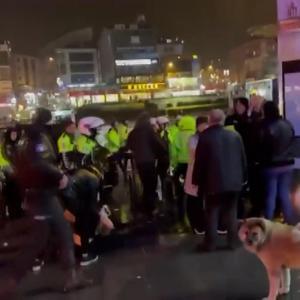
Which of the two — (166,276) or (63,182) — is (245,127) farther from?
(63,182)

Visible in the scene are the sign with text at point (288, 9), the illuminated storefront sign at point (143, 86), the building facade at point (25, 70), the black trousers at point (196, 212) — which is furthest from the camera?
the illuminated storefront sign at point (143, 86)

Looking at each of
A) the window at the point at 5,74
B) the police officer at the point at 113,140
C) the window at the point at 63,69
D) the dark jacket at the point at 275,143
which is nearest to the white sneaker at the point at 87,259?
the dark jacket at the point at 275,143

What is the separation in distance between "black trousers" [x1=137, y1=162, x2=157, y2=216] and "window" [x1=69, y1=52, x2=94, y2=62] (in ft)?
91.4

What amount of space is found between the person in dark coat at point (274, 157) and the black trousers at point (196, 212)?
0.84 metres

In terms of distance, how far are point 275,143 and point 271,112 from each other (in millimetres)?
378

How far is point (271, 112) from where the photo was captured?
6152 millimetres

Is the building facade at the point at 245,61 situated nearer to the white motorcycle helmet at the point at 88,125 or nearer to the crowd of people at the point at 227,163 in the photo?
the crowd of people at the point at 227,163

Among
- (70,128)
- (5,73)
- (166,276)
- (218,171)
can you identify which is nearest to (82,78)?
(5,73)

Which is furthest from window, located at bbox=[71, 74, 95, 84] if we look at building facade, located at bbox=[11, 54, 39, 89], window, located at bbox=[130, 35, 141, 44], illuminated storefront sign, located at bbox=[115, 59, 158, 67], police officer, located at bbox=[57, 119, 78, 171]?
police officer, located at bbox=[57, 119, 78, 171]

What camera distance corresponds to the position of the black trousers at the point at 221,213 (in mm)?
5742

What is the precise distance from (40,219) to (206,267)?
1.77 metres

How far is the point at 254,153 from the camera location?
21.5 ft

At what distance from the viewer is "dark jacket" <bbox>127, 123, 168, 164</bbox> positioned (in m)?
7.79

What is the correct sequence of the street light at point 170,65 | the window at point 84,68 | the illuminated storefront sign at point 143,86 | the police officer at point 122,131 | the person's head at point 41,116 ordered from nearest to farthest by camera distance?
the person's head at point 41,116 < the police officer at point 122,131 < the window at point 84,68 < the illuminated storefront sign at point 143,86 < the street light at point 170,65
